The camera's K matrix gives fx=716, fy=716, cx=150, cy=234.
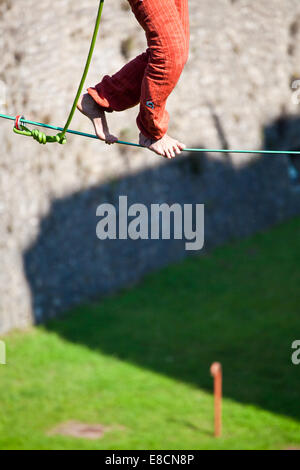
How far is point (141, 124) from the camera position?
11.6ft

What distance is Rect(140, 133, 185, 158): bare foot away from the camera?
11.6 ft

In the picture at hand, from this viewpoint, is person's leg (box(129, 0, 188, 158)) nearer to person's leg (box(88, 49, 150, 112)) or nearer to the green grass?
person's leg (box(88, 49, 150, 112))

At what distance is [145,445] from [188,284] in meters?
4.19

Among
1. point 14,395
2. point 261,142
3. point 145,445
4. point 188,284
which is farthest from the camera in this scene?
point 261,142

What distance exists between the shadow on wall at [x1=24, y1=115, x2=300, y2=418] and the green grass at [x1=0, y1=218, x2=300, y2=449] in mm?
29

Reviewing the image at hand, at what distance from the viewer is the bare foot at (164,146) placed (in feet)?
11.6

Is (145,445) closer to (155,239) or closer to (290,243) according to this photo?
(155,239)

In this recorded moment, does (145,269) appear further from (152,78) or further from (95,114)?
(152,78)

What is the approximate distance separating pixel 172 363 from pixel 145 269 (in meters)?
2.62

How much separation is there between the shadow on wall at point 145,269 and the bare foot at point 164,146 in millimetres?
5552

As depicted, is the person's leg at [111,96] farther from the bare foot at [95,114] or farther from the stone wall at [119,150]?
the stone wall at [119,150]

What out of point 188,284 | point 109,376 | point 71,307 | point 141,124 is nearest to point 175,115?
point 188,284

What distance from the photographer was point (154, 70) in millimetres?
3268

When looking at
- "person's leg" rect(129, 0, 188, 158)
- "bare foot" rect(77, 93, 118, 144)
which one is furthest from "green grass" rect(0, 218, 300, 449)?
"person's leg" rect(129, 0, 188, 158)
